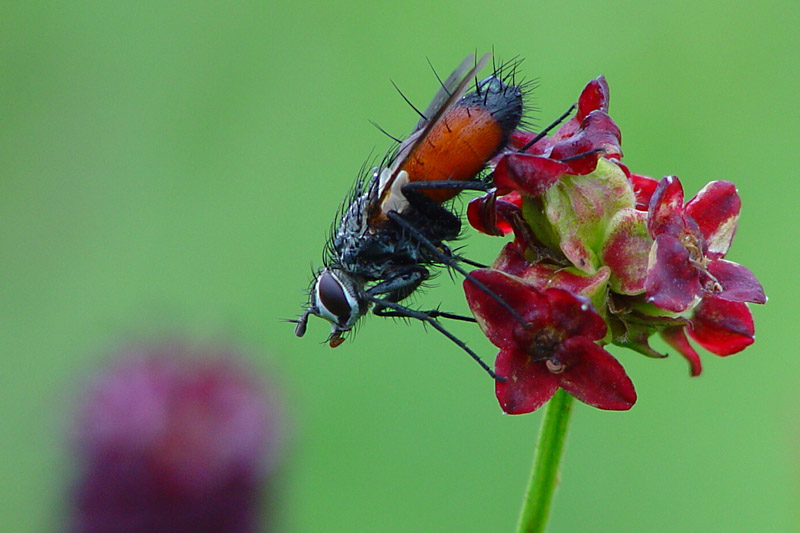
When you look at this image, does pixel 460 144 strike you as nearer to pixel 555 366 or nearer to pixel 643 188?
pixel 643 188

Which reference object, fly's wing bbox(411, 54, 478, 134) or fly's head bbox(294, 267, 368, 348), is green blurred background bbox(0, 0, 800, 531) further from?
fly's wing bbox(411, 54, 478, 134)

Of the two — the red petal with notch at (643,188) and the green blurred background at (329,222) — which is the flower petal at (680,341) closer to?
the red petal with notch at (643,188)

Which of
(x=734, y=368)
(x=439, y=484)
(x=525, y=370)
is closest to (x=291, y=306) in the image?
(x=439, y=484)

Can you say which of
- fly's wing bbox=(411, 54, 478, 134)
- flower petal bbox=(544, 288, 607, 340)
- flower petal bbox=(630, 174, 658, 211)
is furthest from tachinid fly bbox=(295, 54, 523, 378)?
flower petal bbox=(544, 288, 607, 340)

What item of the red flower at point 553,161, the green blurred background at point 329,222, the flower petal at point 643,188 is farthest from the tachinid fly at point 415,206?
the green blurred background at point 329,222

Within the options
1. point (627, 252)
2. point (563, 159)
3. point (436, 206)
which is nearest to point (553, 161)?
point (563, 159)

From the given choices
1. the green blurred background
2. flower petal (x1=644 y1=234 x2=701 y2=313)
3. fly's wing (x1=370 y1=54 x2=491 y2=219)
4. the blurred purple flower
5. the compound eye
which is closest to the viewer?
flower petal (x1=644 y1=234 x2=701 y2=313)

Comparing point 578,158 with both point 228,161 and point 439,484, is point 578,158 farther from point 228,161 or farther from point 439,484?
point 228,161

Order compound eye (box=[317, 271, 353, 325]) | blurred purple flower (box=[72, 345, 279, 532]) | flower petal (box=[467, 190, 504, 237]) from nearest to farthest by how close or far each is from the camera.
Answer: flower petal (box=[467, 190, 504, 237]) < compound eye (box=[317, 271, 353, 325]) < blurred purple flower (box=[72, 345, 279, 532])
